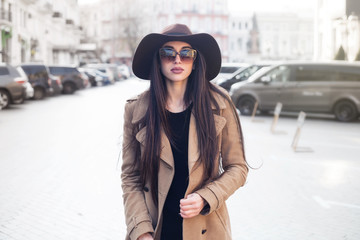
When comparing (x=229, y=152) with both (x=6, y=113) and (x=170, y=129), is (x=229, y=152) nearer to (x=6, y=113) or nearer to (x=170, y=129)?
(x=170, y=129)

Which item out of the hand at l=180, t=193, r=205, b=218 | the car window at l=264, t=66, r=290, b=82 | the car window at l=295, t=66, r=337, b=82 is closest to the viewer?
the hand at l=180, t=193, r=205, b=218

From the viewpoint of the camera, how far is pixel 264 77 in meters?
18.1

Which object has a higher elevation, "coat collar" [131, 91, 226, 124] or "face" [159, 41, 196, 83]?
"face" [159, 41, 196, 83]

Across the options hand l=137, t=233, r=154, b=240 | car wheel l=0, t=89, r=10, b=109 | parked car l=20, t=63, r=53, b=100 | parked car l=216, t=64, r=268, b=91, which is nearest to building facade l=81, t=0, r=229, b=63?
parked car l=20, t=63, r=53, b=100

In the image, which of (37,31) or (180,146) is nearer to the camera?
(180,146)

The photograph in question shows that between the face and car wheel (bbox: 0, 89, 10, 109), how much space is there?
59.6 ft

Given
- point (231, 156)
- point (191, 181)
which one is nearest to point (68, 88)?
point (231, 156)

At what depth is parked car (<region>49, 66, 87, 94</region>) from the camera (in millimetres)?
29984

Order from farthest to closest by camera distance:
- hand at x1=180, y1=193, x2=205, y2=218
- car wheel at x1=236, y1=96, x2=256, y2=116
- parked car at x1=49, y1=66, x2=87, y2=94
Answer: parked car at x1=49, y1=66, x2=87, y2=94, car wheel at x1=236, y1=96, x2=256, y2=116, hand at x1=180, y1=193, x2=205, y2=218

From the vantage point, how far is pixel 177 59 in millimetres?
2475

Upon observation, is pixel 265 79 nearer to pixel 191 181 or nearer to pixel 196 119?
pixel 196 119

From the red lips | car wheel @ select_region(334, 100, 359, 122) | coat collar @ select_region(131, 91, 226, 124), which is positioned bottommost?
car wheel @ select_region(334, 100, 359, 122)

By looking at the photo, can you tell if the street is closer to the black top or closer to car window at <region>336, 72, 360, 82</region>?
the black top

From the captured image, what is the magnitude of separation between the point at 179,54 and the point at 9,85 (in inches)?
720
